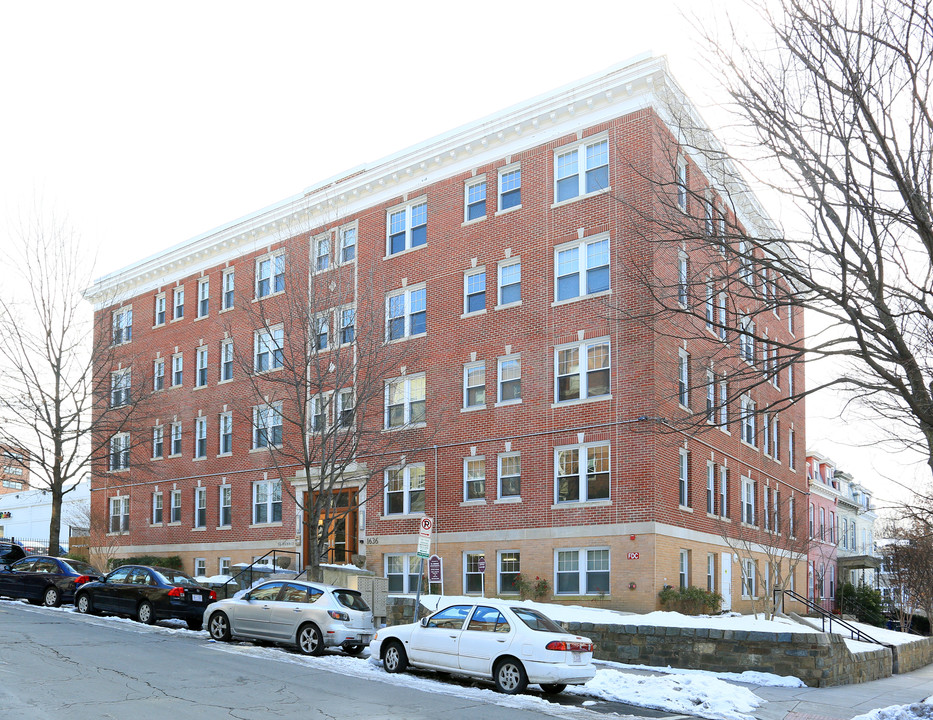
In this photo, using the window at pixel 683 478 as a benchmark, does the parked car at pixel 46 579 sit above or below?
below

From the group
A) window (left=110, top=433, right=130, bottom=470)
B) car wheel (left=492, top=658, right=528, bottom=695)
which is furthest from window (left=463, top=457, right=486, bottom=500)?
window (left=110, top=433, right=130, bottom=470)

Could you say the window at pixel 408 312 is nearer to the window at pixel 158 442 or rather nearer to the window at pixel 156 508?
the window at pixel 158 442

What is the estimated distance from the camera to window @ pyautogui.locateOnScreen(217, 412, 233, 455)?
3797 cm

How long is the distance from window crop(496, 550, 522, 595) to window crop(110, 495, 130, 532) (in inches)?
868

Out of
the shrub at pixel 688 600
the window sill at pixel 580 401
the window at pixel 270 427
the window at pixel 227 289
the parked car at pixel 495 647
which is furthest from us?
the window at pixel 227 289

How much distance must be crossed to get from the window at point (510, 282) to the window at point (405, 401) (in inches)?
158

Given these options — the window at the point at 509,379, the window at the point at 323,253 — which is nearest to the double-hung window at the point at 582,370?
the window at the point at 509,379

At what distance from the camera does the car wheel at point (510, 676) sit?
50.3 ft

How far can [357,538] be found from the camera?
32.4 metres

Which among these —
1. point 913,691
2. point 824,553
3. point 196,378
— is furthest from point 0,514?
point 913,691

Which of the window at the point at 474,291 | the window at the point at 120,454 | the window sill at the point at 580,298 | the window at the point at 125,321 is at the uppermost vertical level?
the window at the point at 125,321

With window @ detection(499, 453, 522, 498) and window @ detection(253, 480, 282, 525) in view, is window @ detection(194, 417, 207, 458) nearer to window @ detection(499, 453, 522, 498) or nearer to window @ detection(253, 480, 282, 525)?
window @ detection(253, 480, 282, 525)

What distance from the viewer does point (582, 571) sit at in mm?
25969

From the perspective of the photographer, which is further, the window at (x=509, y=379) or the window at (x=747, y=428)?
the window at (x=747, y=428)
